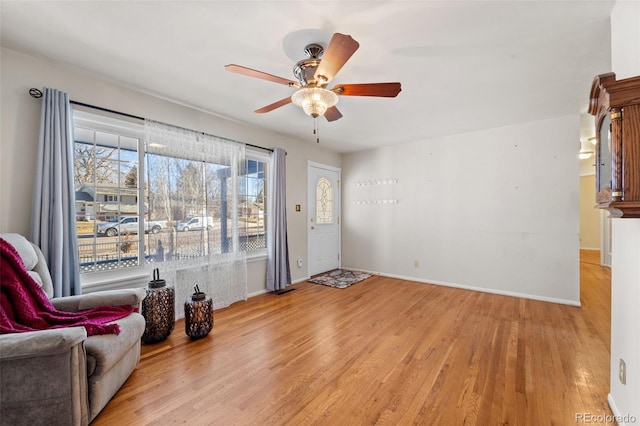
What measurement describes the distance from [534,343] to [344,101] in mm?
3140

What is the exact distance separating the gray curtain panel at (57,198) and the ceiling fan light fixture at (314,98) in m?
2.01

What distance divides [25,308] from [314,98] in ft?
7.70

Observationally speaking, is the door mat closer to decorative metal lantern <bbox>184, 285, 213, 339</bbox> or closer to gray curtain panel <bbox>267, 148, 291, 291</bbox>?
gray curtain panel <bbox>267, 148, 291, 291</bbox>

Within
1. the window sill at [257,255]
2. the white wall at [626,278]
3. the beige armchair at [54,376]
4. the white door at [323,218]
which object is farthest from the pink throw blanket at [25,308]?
the white door at [323,218]

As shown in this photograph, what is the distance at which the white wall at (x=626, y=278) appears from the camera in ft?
4.46

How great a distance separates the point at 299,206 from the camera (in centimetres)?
469

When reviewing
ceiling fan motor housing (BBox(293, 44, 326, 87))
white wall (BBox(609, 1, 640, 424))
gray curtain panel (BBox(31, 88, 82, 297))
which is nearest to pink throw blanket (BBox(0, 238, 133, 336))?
gray curtain panel (BBox(31, 88, 82, 297))

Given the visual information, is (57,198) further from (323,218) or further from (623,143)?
(323,218)

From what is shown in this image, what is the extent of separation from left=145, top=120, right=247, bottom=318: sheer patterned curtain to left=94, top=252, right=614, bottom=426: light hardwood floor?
0.46m

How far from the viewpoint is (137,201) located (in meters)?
2.90

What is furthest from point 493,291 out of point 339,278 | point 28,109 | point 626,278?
point 28,109

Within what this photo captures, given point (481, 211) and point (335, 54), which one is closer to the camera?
point (335, 54)

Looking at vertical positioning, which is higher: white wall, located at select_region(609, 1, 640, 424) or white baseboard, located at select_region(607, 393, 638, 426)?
white wall, located at select_region(609, 1, 640, 424)

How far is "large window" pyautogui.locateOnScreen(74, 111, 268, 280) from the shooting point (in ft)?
8.56
